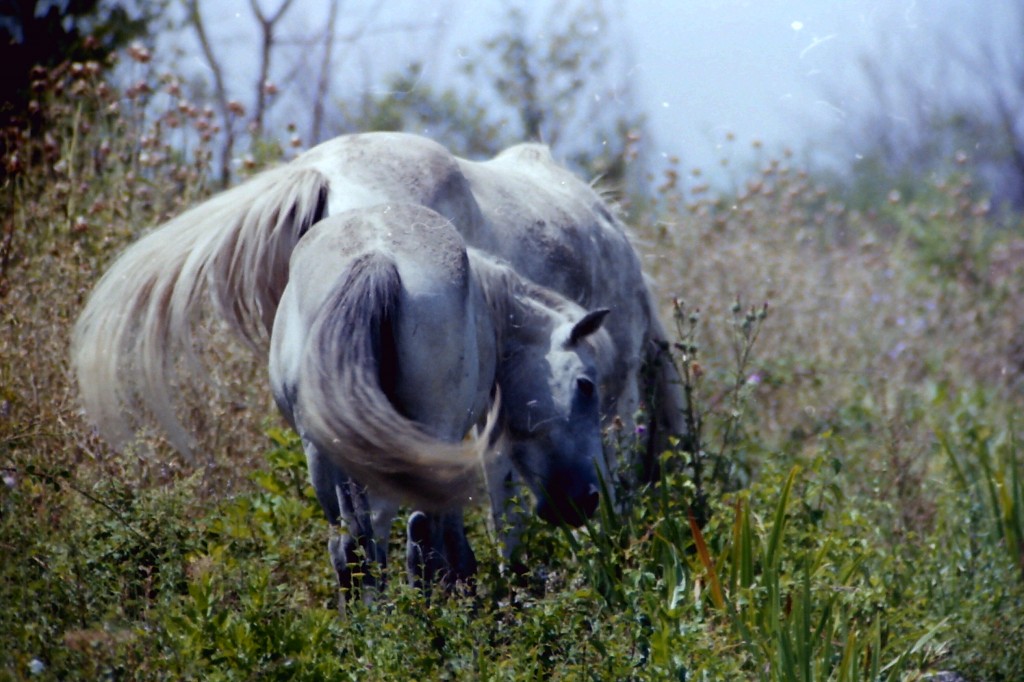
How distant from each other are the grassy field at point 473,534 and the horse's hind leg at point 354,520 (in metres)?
0.12

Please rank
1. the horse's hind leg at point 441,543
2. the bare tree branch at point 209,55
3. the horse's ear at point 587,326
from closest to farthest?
the horse's hind leg at point 441,543 < the horse's ear at point 587,326 < the bare tree branch at point 209,55

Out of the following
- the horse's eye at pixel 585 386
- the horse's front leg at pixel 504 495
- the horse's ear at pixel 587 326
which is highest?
the horse's ear at pixel 587 326

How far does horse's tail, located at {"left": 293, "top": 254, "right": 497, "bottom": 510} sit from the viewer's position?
3.20 m

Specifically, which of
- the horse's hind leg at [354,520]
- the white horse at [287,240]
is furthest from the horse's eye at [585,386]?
the horse's hind leg at [354,520]

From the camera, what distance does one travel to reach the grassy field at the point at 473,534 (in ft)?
10.2

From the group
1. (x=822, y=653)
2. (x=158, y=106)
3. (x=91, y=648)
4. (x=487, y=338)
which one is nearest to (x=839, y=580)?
(x=822, y=653)

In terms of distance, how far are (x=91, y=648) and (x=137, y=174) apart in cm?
379

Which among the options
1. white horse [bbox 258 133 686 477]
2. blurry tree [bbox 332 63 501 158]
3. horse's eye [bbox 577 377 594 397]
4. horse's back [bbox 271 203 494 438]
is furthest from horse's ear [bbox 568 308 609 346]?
blurry tree [bbox 332 63 501 158]

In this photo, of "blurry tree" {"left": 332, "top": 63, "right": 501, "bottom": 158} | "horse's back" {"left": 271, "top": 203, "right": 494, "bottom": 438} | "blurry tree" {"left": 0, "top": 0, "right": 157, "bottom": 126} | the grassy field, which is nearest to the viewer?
the grassy field

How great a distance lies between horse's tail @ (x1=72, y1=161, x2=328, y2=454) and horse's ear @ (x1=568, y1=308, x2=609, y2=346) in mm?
944

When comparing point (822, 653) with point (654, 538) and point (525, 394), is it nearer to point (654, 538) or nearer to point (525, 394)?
point (654, 538)

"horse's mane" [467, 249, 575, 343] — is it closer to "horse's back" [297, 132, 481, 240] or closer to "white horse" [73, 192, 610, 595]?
"white horse" [73, 192, 610, 595]

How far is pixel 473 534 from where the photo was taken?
4543 millimetres

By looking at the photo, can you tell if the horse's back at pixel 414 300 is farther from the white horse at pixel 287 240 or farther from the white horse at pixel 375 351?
the white horse at pixel 287 240
